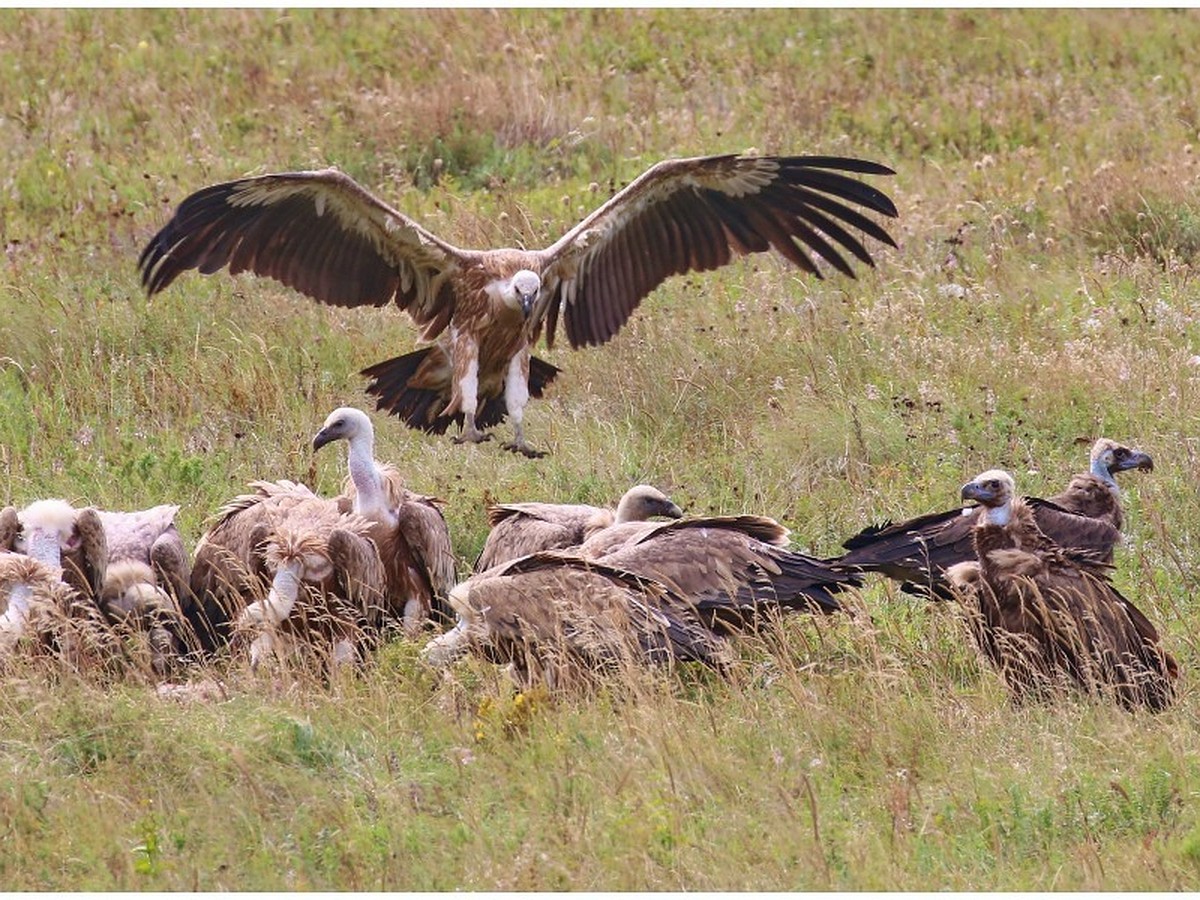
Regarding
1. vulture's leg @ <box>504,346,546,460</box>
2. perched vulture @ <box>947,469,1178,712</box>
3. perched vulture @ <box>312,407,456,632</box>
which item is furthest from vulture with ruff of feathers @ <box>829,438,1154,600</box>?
vulture's leg @ <box>504,346,546,460</box>

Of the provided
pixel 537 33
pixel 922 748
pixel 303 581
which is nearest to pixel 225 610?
pixel 303 581

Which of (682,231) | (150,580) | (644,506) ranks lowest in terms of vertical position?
(150,580)

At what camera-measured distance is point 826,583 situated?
7.54 meters

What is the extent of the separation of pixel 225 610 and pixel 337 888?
2497 millimetres

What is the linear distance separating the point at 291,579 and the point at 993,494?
2.63 m

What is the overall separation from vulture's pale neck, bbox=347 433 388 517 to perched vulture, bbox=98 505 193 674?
2.51 ft

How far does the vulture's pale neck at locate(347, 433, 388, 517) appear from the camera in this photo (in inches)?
324

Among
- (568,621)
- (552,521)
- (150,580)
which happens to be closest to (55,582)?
(150,580)

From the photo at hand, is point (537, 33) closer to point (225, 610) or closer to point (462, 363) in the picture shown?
point (462, 363)

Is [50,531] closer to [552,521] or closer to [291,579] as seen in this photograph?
[291,579]

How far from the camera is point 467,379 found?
31.6ft

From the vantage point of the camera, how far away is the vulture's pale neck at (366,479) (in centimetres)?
823

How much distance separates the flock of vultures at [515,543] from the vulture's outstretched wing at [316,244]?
0.01m

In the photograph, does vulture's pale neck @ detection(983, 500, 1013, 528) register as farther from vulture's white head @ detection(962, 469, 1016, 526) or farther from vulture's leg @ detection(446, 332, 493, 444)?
vulture's leg @ detection(446, 332, 493, 444)
